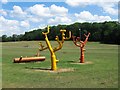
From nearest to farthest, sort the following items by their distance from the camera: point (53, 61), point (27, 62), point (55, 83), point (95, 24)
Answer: point (55, 83) → point (53, 61) → point (27, 62) → point (95, 24)

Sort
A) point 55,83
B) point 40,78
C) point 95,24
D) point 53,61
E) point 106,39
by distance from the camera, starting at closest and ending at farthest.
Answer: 1. point 55,83
2. point 40,78
3. point 53,61
4. point 106,39
5. point 95,24

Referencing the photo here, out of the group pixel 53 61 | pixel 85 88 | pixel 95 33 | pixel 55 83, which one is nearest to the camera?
pixel 85 88

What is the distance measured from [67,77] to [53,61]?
10.9ft

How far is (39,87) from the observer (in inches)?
502

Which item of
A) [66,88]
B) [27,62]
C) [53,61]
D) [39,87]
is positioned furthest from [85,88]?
[27,62]

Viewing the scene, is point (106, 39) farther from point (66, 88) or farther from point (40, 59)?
point (66, 88)

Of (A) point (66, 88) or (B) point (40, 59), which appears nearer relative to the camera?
(A) point (66, 88)

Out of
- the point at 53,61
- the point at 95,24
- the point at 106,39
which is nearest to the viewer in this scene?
the point at 53,61

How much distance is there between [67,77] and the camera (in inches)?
624

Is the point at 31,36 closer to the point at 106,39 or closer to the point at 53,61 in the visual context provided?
the point at 106,39

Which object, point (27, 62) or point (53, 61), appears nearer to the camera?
point (53, 61)

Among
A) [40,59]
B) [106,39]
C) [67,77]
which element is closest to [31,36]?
[106,39]

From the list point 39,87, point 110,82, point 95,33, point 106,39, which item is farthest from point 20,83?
point 95,33

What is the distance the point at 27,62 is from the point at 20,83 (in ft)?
34.1
